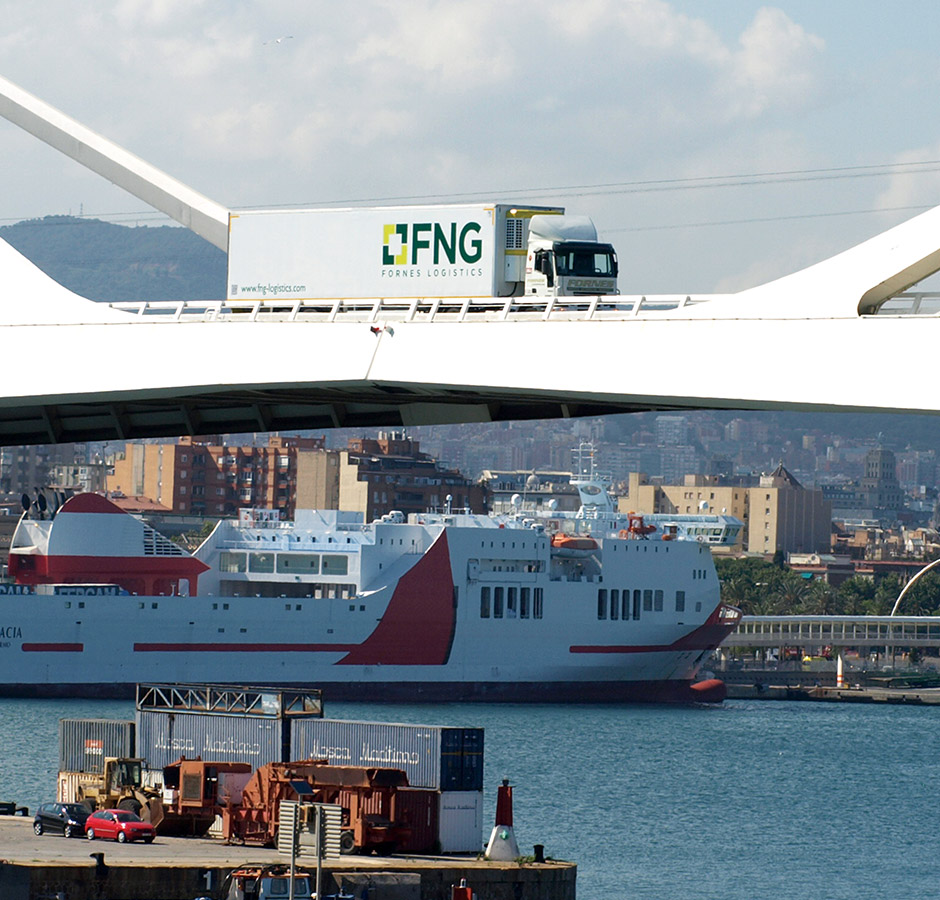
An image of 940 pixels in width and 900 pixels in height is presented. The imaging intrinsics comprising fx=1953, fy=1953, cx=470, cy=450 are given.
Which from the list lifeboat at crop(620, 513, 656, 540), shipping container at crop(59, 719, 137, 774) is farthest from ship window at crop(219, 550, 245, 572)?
shipping container at crop(59, 719, 137, 774)

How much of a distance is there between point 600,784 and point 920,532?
114m

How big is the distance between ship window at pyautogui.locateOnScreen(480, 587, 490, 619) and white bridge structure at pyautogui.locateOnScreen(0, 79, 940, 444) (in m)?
30.2

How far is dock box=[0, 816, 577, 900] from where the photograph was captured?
14.3 meters

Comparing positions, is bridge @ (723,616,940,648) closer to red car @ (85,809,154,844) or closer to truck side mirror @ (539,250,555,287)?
red car @ (85,809,154,844)

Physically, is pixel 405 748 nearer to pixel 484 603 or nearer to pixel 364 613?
pixel 364 613

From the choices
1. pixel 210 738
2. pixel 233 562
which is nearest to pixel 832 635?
pixel 233 562

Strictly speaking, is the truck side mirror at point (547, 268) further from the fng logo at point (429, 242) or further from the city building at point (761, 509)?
the city building at point (761, 509)

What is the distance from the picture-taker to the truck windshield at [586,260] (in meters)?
15.0

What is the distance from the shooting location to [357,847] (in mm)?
16516

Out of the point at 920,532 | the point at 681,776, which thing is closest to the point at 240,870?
the point at 681,776

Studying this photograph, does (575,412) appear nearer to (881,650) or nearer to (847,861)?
(847,861)

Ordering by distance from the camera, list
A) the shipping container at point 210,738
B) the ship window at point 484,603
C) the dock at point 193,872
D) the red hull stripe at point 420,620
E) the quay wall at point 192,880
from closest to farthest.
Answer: the quay wall at point 192,880, the dock at point 193,872, the shipping container at point 210,738, the red hull stripe at point 420,620, the ship window at point 484,603

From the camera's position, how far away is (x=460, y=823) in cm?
1748

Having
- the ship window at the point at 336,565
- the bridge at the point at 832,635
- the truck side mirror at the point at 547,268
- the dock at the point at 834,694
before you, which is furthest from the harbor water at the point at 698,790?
the bridge at the point at 832,635
